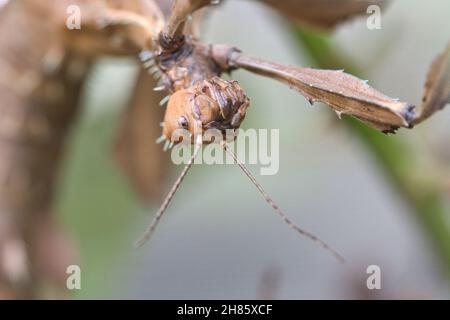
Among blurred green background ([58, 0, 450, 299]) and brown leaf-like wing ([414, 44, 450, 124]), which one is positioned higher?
blurred green background ([58, 0, 450, 299])

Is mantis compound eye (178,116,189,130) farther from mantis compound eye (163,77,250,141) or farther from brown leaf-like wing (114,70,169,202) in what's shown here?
brown leaf-like wing (114,70,169,202)

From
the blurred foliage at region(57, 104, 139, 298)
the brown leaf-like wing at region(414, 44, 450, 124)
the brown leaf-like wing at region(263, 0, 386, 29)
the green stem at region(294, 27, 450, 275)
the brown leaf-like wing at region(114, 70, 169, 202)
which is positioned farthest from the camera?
the blurred foliage at region(57, 104, 139, 298)

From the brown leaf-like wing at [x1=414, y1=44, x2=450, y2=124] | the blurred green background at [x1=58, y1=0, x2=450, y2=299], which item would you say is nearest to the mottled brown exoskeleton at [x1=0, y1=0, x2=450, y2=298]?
the brown leaf-like wing at [x1=414, y1=44, x2=450, y2=124]

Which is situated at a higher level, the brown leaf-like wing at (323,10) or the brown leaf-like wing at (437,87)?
the brown leaf-like wing at (323,10)

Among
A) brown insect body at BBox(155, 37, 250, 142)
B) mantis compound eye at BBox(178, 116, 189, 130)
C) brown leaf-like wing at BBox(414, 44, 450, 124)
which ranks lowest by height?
brown leaf-like wing at BBox(414, 44, 450, 124)

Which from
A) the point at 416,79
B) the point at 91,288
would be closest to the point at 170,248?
the point at 91,288

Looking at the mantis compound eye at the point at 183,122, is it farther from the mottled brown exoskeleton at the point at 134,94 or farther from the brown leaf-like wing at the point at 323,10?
the brown leaf-like wing at the point at 323,10

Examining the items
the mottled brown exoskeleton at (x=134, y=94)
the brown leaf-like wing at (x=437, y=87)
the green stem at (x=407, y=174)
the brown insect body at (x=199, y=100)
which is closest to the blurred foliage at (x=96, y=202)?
the mottled brown exoskeleton at (x=134, y=94)

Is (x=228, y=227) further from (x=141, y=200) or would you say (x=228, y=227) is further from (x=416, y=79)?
(x=416, y=79)
